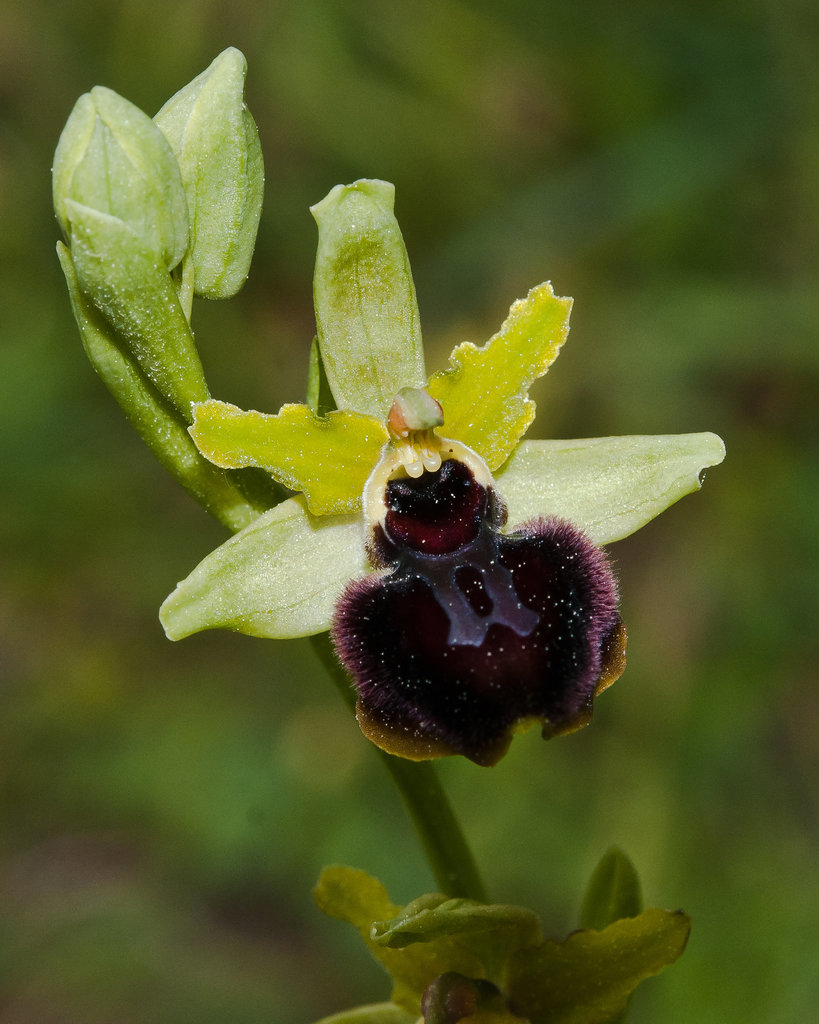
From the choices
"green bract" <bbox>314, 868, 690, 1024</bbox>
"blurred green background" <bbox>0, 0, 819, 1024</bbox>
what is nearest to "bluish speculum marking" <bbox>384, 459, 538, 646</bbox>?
"green bract" <bbox>314, 868, 690, 1024</bbox>

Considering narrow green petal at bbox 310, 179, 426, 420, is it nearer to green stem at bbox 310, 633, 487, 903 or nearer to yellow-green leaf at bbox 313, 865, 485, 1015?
green stem at bbox 310, 633, 487, 903

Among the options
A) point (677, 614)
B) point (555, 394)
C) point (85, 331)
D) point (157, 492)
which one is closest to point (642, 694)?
point (677, 614)

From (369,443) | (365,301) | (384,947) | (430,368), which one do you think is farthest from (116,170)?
(430,368)

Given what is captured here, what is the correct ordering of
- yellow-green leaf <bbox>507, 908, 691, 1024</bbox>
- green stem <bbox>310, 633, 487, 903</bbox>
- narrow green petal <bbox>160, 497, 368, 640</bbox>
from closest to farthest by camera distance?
narrow green petal <bbox>160, 497, 368, 640</bbox>, yellow-green leaf <bbox>507, 908, 691, 1024</bbox>, green stem <bbox>310, 633, 487, 903</bbox>

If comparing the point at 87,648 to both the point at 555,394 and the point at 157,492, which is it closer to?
the point at 157,492

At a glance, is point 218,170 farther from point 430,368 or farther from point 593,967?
point 430,368

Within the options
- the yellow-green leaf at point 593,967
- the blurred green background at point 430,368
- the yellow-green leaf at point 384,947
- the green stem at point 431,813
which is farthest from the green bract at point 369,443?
the blurred green background at point 430,368
